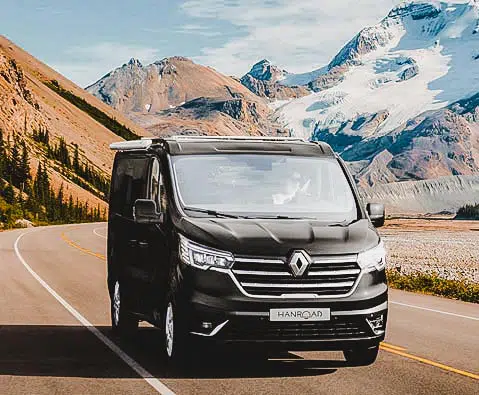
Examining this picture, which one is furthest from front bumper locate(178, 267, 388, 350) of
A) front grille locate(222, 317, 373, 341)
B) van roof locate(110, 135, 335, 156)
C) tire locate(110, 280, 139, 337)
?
tire locate(110, 280, 139, 337)

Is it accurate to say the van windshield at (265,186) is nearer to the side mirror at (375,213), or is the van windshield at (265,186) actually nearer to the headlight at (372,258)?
the side mirror at (375,213)

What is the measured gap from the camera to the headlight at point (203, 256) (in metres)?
9.64

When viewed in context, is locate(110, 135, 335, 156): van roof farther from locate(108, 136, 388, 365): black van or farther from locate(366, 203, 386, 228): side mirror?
locate(366, 203, 386, 228): side mirror

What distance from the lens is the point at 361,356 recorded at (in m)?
10.8

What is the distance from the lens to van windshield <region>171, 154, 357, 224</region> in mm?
10750

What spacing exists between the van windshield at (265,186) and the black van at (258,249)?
0.04ft

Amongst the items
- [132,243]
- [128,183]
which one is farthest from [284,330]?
[128,183]

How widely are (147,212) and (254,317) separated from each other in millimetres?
1911

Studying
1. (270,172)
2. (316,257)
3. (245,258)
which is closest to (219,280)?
(245,258)

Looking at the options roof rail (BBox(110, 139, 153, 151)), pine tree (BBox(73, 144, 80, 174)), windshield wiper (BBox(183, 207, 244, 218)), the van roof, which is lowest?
pine tree (BBox(73, 144, 80, 174))

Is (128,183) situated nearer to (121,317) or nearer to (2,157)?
(121,317)

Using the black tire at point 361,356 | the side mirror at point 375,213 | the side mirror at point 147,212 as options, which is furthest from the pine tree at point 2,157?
the black tire at point 361,356

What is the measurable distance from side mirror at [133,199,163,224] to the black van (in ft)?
0.04

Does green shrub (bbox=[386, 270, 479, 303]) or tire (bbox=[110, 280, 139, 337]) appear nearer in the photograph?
tire (bbox=[110, 280, 139, 337])
